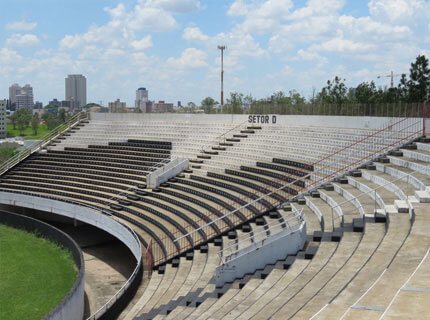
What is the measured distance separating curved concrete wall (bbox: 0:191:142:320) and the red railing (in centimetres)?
166

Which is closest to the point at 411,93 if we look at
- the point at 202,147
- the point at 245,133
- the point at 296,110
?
the point at 296,110

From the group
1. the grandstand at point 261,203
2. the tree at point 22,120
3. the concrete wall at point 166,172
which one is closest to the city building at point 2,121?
the tree at point 22,120

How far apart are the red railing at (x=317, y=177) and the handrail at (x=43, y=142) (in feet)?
71.2

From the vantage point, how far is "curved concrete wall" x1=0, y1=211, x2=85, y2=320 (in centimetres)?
1512

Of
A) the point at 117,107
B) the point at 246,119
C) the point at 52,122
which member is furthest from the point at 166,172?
the point at 52,122

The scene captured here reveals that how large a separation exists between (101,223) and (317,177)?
10.9m

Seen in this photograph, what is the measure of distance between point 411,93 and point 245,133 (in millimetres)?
11317

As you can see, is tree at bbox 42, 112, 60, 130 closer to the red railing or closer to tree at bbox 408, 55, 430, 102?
tree at bbox 408, 55, 430, 102

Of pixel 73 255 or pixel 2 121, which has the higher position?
pixel 2 121

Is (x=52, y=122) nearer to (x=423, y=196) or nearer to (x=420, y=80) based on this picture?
(x=420, y=80)

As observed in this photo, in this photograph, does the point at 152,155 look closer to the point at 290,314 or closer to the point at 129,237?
the point at 129,237

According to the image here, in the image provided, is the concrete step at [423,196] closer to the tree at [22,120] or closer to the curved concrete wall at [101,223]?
the curved concrete wall at [101,223]

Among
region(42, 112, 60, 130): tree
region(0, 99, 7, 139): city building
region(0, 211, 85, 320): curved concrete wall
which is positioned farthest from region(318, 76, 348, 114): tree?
region(0, 99, 7, 139): city building

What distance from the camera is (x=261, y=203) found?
72.8 ft
